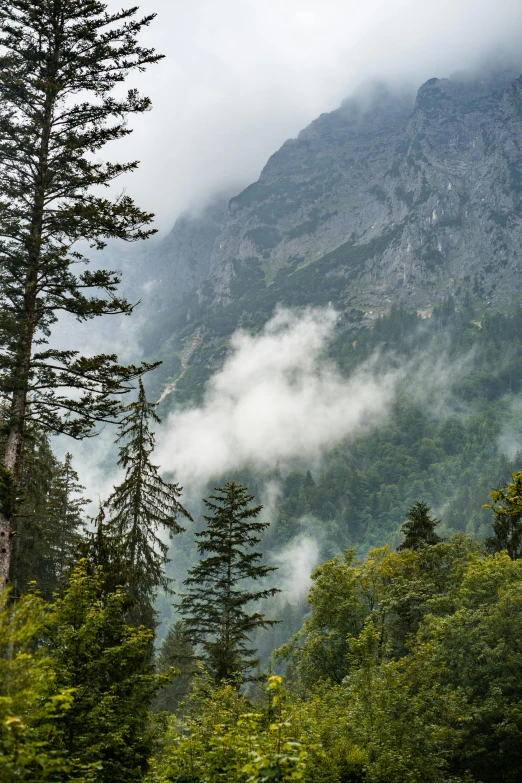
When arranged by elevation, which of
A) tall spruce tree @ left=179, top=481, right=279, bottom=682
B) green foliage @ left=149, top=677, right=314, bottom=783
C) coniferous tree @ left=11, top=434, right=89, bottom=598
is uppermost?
coniferous tree @ left=11, top=434, right=89, bottom=598

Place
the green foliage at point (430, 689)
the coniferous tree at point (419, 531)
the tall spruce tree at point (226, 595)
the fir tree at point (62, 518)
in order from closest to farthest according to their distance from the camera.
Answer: the green foliage at point (430, 689) < the tall spruce tree at point (226, 595) < the fir tree at point (62, 518) < the coniferous tree at point (419, 531)

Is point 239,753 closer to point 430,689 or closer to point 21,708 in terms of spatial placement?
point 21,708

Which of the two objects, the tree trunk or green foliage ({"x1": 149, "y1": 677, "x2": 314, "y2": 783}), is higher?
the tree trunk

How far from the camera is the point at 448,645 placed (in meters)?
20.0

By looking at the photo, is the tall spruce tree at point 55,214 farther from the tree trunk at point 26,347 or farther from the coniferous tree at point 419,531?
the coniferous tree at point 419,531

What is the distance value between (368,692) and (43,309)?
44.3 feet

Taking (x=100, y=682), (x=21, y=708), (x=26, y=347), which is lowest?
(x=21, y=708)

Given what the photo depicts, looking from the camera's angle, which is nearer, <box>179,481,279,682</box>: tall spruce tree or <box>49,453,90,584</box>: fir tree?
<box>179,481,279,682</box>: tall spruce tree

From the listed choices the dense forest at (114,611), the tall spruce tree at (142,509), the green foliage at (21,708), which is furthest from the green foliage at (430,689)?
the green foliage at (21,708)

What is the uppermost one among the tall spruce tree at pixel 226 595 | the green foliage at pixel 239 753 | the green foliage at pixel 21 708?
the tall spruce tree at pixel 226 595

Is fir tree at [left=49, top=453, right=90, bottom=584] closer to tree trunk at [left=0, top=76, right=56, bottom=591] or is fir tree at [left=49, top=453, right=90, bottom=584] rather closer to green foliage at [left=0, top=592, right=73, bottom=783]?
tree trunk at [left=0, top=76, right=56, bottom=591]

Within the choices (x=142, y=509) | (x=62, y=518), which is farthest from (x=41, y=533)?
(x=62, y=518)

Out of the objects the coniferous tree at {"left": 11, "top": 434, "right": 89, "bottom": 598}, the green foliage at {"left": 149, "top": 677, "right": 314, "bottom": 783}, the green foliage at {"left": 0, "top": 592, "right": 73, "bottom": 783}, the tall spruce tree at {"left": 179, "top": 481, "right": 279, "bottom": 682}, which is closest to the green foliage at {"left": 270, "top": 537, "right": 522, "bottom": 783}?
the green foliage at {"left": 149, "top": 677, "right": 314, "bottom": 783}

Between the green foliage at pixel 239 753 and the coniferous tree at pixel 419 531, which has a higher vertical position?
the coniferous tree at pixel 419 531
